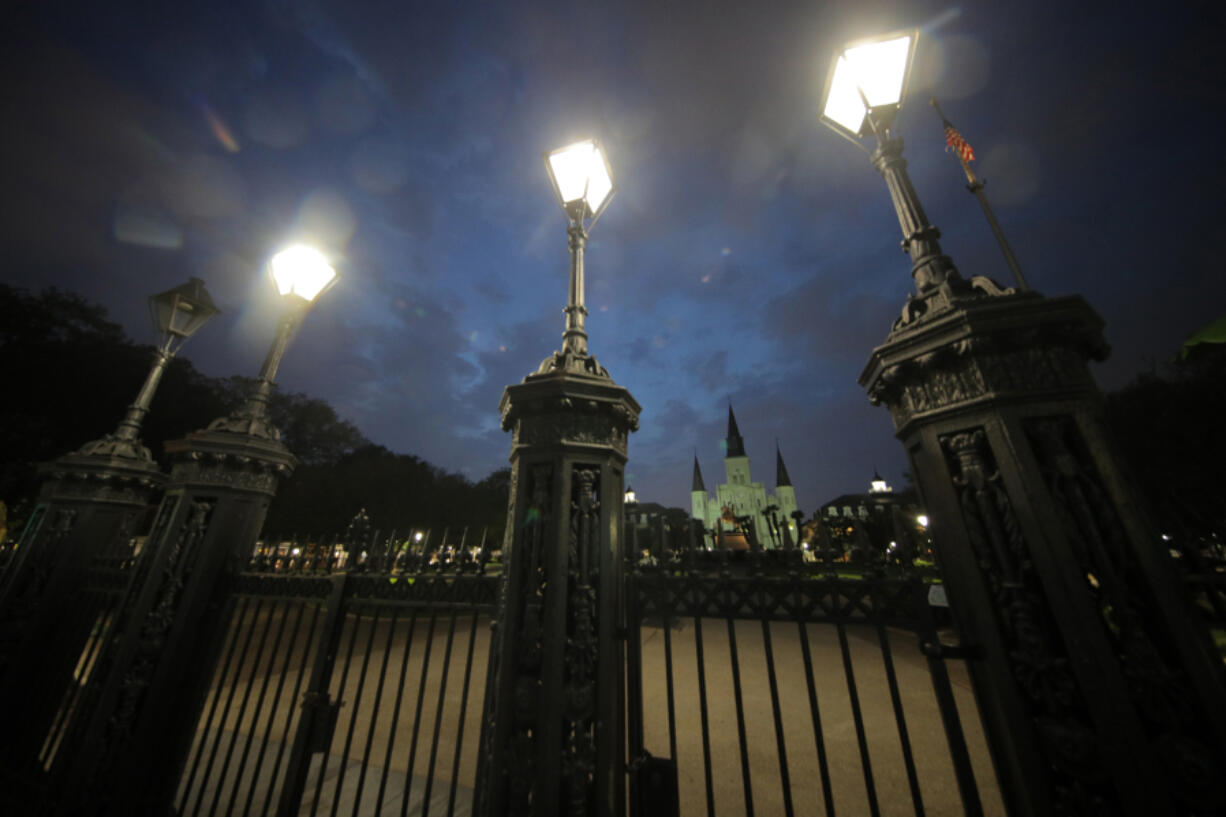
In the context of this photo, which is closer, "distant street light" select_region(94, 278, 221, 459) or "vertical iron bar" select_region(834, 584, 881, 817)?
"vertical iron bar" select_region(834, 584, 881, 817)

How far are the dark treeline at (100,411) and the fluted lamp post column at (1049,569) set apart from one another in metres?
18.5

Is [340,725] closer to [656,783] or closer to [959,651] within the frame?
[656,783]

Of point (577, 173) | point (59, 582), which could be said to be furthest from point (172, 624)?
point (577, 173)

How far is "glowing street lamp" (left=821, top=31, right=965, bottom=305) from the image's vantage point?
2752 mm

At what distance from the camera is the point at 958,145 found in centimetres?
1287

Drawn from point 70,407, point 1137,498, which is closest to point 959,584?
point 1137,498

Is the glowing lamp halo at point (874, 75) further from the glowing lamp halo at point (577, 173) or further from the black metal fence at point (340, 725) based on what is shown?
the black metal fence at point (340, 725)

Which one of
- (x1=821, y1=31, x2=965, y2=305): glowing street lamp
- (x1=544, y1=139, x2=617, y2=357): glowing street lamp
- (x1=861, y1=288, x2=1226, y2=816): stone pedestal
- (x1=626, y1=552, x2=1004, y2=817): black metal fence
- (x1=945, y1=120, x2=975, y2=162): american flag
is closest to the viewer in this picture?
(x1=861, y1=288, x2=1226, y2=816): stone pedestal

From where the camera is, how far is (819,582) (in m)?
2.66

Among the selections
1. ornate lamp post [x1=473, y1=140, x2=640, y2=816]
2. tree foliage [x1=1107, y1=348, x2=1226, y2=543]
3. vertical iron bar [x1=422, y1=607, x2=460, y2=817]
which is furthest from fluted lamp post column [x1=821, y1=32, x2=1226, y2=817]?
tree foliage [x1=1107, y1=348, x2=1226, y2=543]

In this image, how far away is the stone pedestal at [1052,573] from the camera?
1.69 meters

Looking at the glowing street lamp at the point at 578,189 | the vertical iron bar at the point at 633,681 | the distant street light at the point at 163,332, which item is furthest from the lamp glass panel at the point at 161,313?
the vertical iron bar at the point at 633,681

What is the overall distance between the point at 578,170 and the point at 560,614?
3937mm

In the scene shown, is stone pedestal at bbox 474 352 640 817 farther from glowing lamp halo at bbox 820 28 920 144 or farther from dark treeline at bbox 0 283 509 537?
dark treeline at bbox 0 283 509 537
